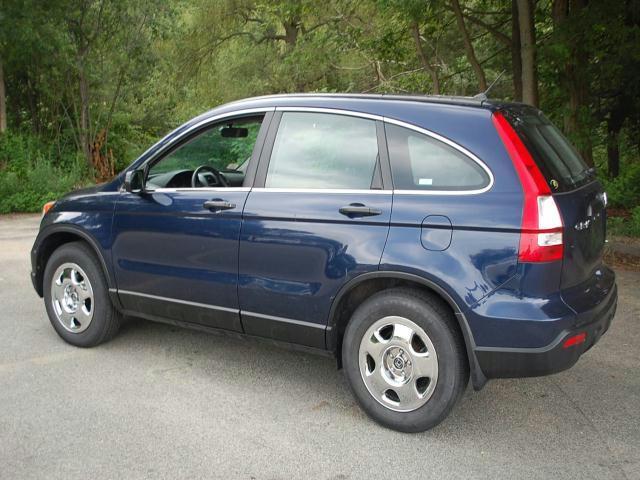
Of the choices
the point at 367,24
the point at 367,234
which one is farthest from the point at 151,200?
the point at 367,24

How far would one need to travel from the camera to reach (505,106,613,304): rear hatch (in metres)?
3.61

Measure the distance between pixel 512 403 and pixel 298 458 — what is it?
4.96 ft

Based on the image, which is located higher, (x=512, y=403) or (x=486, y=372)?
(x=486, y=372)

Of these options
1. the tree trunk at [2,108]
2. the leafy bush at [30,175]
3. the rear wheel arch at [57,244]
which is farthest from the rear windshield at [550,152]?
the tree trunk at [2,108]

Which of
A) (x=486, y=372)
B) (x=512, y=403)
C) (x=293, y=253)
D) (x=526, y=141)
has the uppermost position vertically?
(x=526, y=141)

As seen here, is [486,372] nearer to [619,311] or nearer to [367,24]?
[619,311]

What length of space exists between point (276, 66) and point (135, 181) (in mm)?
18486

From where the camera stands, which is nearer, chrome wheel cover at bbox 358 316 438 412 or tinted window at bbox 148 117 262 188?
chrome wheel cover at bbox 358 316 438 412

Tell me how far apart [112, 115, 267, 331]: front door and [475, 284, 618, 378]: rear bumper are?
1673 mm

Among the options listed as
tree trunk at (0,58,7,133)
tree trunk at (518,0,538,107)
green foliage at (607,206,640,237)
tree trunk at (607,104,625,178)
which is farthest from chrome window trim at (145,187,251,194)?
tree trunk at (0,58,7,133)

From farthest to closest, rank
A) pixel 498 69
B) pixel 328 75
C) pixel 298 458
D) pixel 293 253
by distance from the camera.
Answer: pixel 328 75
pixel 498 69
pixel 293 253
pixel 298 458

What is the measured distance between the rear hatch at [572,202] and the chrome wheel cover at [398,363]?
822 mm

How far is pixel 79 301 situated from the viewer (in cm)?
532

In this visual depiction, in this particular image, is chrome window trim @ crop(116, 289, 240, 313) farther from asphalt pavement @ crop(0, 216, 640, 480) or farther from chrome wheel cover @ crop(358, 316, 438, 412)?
chrome wheel cover @ crop(358, 316, 438, 412)
